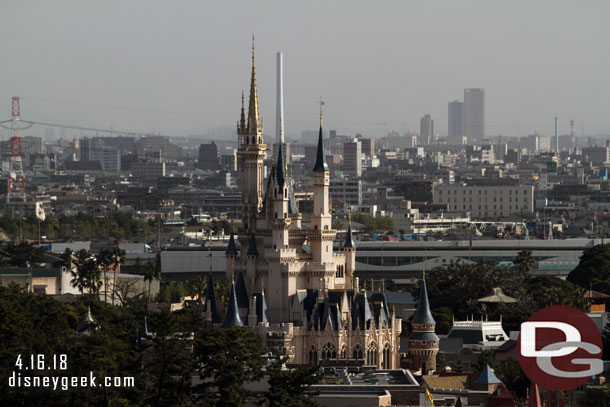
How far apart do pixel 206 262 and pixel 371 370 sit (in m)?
62.9

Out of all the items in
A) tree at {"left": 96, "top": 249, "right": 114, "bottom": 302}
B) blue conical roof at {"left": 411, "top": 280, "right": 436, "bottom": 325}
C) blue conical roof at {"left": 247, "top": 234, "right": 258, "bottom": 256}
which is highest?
blue conical roof at {"left": 247, "top": 234, "right": 258, "bottom": 256}

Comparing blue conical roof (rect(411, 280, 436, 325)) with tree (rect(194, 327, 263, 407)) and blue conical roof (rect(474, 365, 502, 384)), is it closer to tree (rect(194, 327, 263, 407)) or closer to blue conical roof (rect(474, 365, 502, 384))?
blue conical roof (rect(474, 365, 502, 384))

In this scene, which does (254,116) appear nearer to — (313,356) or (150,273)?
(313,356)

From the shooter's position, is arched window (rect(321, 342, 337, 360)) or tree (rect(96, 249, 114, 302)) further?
tree (rect(96, 249, 114, 302))

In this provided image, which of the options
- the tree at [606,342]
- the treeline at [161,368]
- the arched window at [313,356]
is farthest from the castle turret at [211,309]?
the tree at [606,342]

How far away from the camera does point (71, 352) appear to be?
67625 millimetres

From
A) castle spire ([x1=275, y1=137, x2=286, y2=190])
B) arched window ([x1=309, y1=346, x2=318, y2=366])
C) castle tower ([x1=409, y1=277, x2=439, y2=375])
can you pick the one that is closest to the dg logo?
castle tower ([x1=409, y1=277, x2=439, y2=375])

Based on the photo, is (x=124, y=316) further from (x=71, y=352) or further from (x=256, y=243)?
(x=71, y=352)

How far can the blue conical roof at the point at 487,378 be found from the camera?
75.9 meters

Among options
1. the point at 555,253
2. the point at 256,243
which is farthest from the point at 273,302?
the point at 555,253

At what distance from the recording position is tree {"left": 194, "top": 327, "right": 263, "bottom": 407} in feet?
209

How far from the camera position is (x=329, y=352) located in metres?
82.8

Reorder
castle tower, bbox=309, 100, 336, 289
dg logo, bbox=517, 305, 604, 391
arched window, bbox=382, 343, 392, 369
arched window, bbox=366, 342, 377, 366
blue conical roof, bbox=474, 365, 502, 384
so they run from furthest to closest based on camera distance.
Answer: castle tower, bbox=309, 100, 336, 289 < arched window, bbox=382, 343, 392, 369 < arched window, bbox=366, 342, 377, 366 < blue conical roof, bbox=474, 365, 502, 384 < dg logo, bbox=517, 305, 604, 391

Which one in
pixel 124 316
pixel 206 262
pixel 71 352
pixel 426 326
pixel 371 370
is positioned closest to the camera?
pixel 71 352
